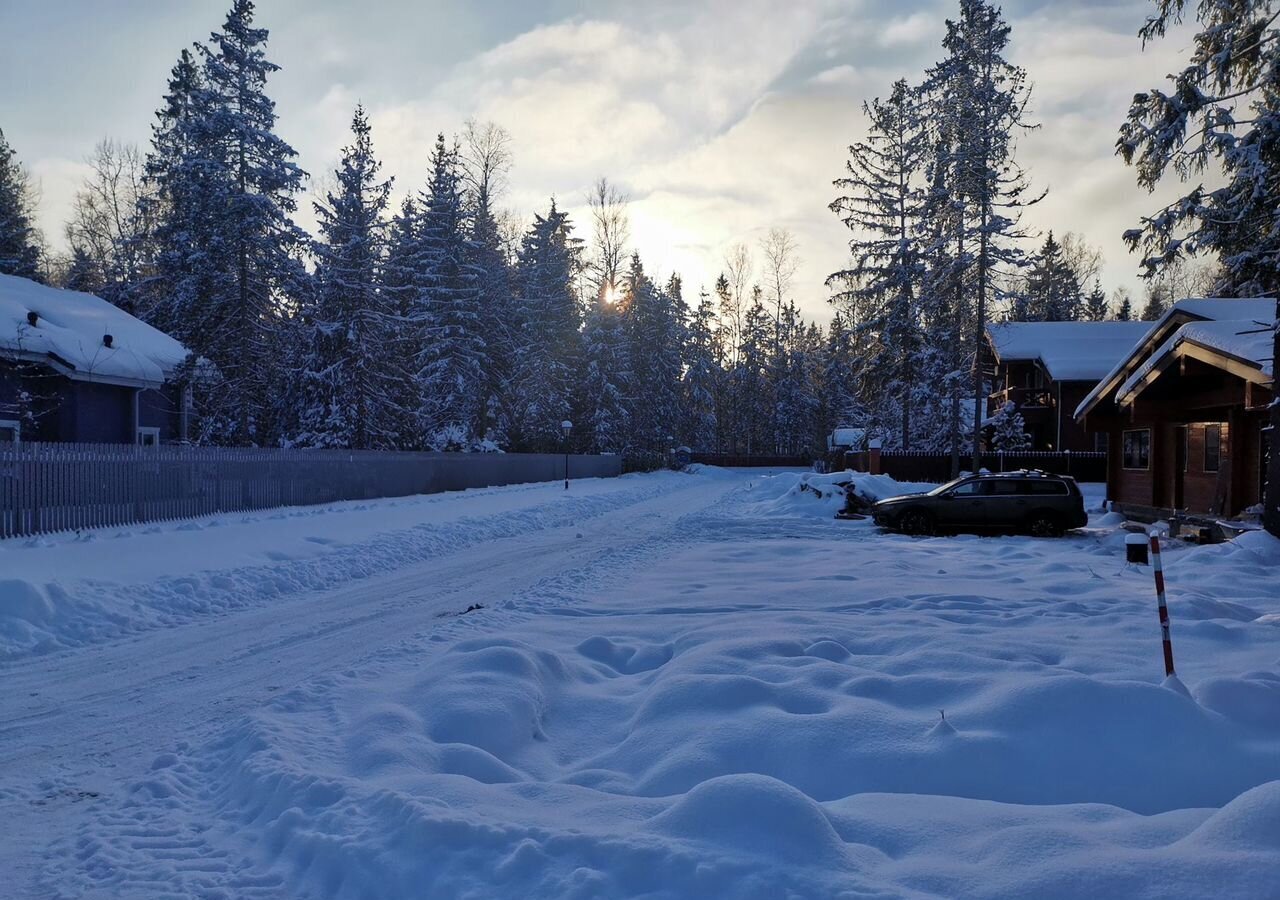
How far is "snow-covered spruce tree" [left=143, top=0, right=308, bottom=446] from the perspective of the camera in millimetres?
27328

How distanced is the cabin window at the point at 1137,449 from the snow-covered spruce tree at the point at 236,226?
94.7ft

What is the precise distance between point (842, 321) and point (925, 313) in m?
26.3

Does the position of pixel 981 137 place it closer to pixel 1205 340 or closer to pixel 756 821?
pixel 1205 340

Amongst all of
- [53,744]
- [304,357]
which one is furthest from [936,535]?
[304,357]

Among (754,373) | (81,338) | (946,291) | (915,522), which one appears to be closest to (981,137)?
(946,291)

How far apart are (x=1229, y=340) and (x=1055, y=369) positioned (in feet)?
80.8

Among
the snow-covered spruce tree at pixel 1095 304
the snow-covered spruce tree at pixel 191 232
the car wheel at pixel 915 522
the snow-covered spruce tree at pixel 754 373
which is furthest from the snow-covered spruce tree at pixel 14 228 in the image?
the snow-covered spruce tree at pixel 1095 304

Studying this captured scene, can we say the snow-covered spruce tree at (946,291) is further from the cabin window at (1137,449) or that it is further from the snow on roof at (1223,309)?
the snow on roof at (1223,309)

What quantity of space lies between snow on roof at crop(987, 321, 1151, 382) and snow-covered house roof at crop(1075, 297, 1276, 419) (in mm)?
18078

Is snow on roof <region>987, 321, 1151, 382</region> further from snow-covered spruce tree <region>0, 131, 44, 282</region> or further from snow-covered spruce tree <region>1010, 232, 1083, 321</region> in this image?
snow-covered spruce tree <region>0, 131, 44, 282</region>

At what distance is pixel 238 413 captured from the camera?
29.6 meters

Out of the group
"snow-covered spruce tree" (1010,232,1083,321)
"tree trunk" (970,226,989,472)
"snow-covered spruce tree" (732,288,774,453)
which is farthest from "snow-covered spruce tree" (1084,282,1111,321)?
"tree trunk" (970,226,989,472)

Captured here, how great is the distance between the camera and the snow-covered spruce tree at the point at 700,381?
68625 millimetres

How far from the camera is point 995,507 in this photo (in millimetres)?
17516
